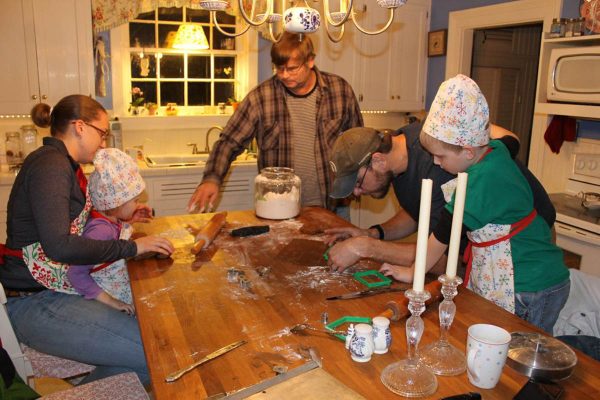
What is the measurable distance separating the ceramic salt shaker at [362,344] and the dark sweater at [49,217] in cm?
101

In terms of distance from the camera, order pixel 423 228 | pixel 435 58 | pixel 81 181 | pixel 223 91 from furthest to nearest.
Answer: pixel 435 58 < pixel 223 91 < pixel 81 181 < pixel 423 228

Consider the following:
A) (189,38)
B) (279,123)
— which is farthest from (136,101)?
(279,123)

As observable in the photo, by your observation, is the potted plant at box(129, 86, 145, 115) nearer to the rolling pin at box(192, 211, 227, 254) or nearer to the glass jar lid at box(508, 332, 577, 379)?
the rolling pin at box(192, 211, 227, 254)

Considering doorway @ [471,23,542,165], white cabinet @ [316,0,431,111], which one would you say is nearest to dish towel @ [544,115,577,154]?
doorway @ [471,23,542,165]

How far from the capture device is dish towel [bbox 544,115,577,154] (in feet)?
11.5

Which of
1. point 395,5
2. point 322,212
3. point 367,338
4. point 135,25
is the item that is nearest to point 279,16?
point 395,5

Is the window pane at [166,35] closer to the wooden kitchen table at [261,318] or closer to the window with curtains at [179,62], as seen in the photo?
the window with curtains at [179,62]

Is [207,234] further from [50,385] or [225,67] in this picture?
[225,67]

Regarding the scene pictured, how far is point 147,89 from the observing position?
173 inches

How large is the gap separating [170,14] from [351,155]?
3.04 metres

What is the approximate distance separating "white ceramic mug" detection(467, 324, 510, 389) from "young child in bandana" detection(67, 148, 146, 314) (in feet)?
4.30

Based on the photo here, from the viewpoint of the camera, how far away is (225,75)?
185 inches

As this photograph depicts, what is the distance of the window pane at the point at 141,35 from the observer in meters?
4.25

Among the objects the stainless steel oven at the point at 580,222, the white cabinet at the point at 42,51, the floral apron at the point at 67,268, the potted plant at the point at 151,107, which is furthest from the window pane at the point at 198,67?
the stainless steel oven at the point at 580,222
